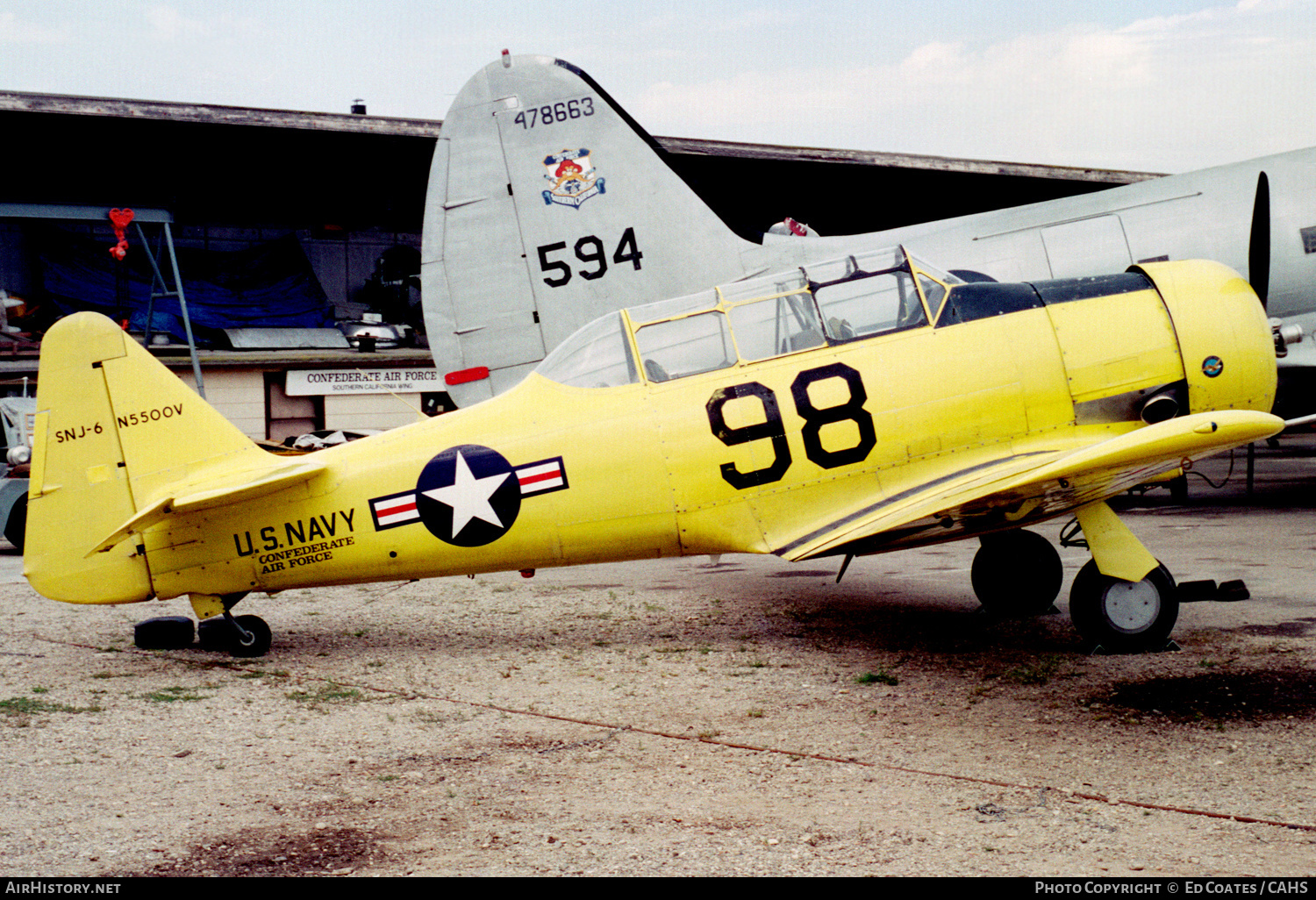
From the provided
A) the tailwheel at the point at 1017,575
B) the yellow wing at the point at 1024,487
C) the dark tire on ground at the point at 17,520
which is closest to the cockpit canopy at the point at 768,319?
the yellow wing at the point at 1024,487

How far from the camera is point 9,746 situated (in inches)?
188

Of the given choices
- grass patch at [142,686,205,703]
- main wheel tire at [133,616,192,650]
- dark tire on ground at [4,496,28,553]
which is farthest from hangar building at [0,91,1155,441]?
grass patch at [142,686,205,703]

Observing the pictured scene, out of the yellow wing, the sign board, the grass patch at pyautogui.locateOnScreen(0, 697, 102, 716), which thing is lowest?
the grass patch at pyautogui.locateOnScreen(0, 697, 102, 716)

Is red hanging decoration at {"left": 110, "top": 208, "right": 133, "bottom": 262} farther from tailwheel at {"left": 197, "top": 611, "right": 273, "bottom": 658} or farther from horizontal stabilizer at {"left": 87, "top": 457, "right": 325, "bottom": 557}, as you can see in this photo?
horizontal stabilizer at {"left": 87, "top": 457, "right": 325, "bottom": 557}

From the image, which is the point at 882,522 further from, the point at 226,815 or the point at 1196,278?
the point at 226,815

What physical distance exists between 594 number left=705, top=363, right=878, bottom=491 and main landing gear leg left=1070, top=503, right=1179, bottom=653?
1334 millimetres

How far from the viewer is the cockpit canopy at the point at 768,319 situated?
19.8 feet

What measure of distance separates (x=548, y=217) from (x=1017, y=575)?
16.8 feet

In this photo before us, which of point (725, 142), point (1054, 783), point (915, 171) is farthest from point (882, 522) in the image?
point (915, 171)

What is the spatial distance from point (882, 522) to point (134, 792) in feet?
11.8

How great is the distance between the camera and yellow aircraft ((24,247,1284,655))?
5789 millimetres

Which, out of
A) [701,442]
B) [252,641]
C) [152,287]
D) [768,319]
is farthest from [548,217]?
[152,287]

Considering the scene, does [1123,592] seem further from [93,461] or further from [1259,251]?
[93,461]

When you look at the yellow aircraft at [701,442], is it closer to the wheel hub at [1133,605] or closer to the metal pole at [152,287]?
the wheel hub at [1133,605]
